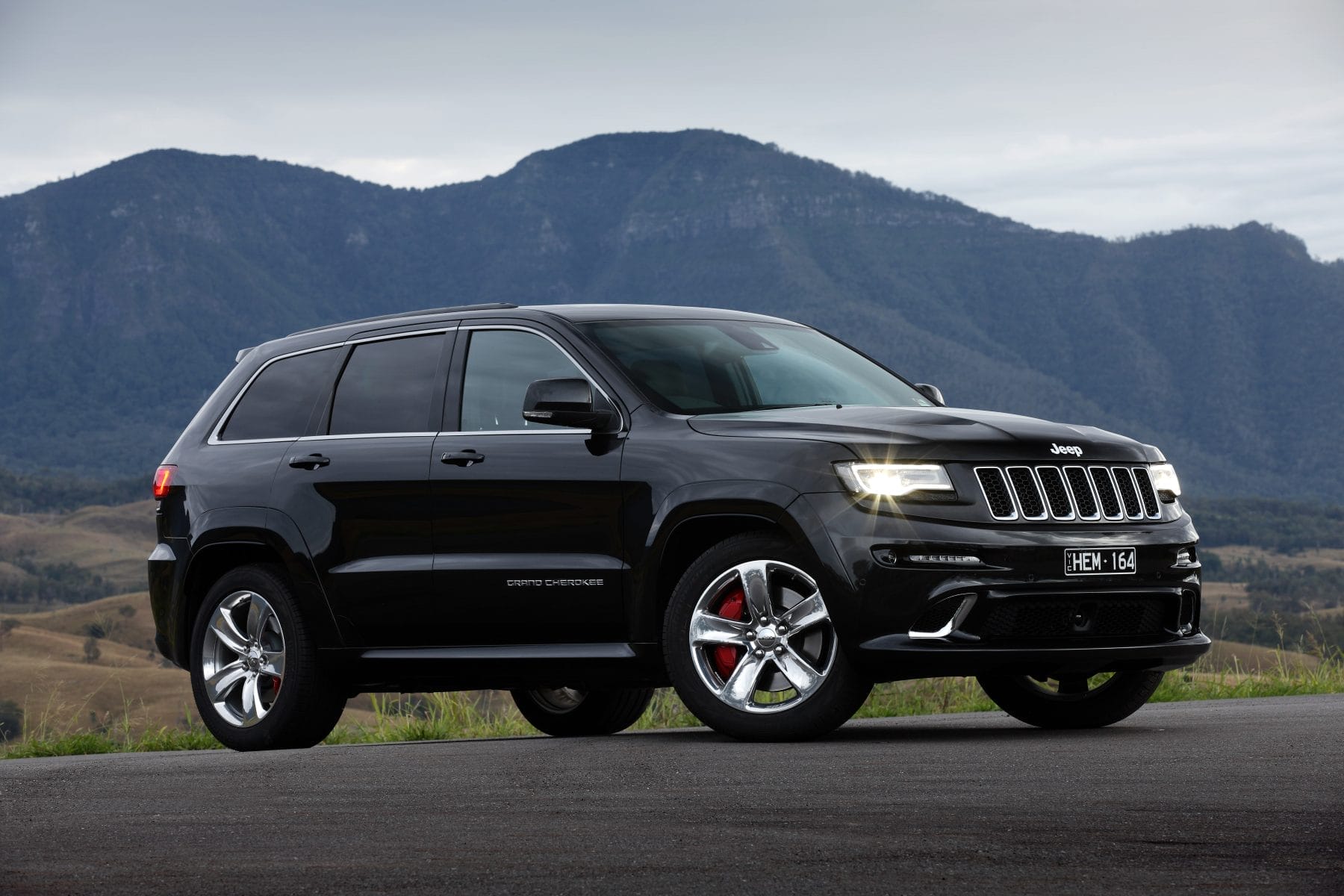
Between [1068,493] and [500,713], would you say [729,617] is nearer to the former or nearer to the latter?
[1068,493]

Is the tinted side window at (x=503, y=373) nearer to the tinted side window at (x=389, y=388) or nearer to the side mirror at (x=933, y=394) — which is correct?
the tinted side window at (x=389, y=388)

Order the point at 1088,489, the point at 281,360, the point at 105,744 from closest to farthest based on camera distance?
the point at 1088,489 → the point at 281,360 → the point at 105,744

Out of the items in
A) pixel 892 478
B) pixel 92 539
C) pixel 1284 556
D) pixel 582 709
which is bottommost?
pixel 1284 556

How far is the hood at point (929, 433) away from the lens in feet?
24.5

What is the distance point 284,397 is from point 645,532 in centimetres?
249

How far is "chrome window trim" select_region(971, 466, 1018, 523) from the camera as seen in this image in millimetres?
7453

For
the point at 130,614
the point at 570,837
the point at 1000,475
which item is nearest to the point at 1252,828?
the point at 570,837

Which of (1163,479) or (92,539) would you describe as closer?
(1163,479)

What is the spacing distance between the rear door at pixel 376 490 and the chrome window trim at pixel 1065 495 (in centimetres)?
263

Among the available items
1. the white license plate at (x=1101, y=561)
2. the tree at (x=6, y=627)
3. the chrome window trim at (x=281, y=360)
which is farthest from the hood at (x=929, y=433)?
the tree at (x=6, y=627)

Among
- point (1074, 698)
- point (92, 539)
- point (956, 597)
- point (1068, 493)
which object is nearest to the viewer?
point (956, 597)

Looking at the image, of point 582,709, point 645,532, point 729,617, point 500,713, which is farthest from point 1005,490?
point 500,713

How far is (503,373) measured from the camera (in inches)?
342

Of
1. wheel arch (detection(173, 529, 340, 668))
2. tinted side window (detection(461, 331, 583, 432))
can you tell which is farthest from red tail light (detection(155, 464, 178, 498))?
tinted side window (detection(461, 331, 583, 432))
